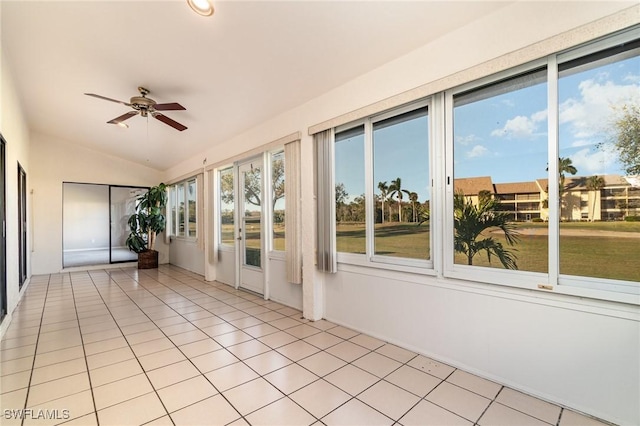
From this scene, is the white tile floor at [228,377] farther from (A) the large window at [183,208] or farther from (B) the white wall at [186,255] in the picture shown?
(A) the large window at [183,208]

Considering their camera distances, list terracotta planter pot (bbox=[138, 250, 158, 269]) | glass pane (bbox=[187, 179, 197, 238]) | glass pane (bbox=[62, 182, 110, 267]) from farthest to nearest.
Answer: glass pane (bbox=[62, 182, 110, 267])
terracotta planter pot (bbox=[138, 250, 158, 269])
glass pane (bbox=[187, 179, 197, 238])

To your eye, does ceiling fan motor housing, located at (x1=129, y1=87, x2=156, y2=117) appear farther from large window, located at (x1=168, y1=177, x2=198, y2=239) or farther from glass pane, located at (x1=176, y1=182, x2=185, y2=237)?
glass pane, located at (x1=176, y1=182, x2=185, y2=237)

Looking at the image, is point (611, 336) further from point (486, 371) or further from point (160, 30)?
point (160, 30)

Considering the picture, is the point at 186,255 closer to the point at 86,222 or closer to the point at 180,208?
the point at 180,208

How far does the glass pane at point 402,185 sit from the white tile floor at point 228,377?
1038 millimetres

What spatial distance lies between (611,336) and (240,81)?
398cm

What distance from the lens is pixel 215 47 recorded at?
2855 millimetres

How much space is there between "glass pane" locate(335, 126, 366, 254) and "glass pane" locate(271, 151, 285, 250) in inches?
47.0

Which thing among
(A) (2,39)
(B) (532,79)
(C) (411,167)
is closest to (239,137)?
(A) (2,39)

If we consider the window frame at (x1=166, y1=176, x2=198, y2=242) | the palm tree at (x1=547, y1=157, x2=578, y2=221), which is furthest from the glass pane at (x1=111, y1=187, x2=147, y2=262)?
the palm tree at (x1=547, y1=157, x2=578, y2=221)

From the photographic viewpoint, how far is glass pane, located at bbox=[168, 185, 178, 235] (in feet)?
26.6

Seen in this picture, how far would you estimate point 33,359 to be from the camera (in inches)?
104

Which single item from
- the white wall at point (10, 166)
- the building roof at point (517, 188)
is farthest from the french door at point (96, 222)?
the building roof at point (517, 188)
